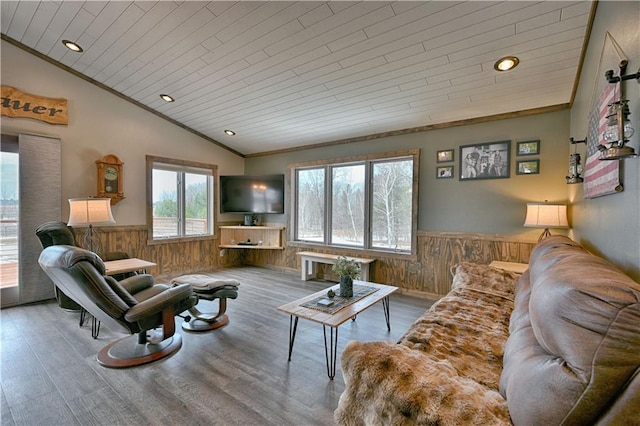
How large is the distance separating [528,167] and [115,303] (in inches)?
179

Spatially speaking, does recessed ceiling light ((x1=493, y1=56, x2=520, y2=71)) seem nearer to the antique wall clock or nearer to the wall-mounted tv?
the wall-mounted tv

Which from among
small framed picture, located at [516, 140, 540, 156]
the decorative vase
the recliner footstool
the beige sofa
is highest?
small framed picture, located at [516, 140, 540, 156]

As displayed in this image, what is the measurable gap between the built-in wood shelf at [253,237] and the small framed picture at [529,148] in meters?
4.17

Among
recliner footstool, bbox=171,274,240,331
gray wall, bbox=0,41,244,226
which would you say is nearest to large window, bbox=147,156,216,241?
gray wall, bbox=0,41,244,226

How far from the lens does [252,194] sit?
5.90 m

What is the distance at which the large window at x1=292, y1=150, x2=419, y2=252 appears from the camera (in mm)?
4438

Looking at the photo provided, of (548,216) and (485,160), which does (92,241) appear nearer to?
(485,160)

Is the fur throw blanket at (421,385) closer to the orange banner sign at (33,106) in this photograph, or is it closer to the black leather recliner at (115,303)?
the black leather recliner at (115,303)

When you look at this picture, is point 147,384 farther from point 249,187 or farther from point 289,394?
point 249,187

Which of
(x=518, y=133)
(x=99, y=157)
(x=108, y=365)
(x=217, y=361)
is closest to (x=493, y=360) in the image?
(x=217, y=361)

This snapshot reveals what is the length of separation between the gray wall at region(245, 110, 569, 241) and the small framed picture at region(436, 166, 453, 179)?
0.19 feet

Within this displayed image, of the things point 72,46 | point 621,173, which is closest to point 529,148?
point 621,173

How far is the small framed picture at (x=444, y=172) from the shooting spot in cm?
402

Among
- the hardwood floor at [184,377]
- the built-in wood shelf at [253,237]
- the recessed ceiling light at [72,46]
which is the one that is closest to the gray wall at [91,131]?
the recessed ceiling light at [72,46]
